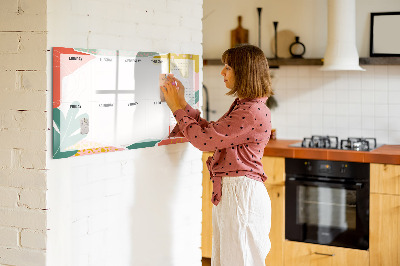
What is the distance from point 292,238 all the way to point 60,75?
262 cm

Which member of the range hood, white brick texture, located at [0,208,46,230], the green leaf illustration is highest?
the range hood

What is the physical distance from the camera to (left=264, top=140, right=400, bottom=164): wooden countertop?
3904 mm

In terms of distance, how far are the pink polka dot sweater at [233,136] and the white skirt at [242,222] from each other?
4 cm

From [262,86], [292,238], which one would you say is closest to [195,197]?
[262,86]

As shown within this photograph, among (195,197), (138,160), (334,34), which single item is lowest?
(195,197)

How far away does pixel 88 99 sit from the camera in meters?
2.33

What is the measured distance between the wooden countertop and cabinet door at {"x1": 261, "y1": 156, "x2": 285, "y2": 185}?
0.04 metres

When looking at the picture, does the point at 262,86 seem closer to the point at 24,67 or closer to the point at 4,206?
the point at 24,67

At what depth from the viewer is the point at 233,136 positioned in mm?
2547

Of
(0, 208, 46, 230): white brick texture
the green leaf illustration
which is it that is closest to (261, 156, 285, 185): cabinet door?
the green leaf illustration

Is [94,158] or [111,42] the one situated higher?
[111,42]

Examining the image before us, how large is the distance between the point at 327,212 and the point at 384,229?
42 centimetres

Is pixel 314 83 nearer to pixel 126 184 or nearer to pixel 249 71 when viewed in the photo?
pixel 249 71

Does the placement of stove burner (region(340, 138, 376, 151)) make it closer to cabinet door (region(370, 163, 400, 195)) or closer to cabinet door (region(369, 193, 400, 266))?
cabinet door (region(370, 163, 400, 195))
